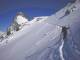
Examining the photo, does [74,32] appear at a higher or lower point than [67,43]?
higher

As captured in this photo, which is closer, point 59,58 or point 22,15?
point 59,58

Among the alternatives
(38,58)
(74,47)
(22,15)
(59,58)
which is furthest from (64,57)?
(22,15)

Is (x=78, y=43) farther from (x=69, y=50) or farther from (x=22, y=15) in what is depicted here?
(x=22, y=15)

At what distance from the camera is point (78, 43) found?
940 centimetres

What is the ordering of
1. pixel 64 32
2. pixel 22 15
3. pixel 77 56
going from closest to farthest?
pixel 77 56, pixel 64 32, pixel 22 15

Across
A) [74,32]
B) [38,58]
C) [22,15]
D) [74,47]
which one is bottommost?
[38,58]

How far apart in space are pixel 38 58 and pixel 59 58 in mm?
2437

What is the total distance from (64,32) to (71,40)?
1.20 metres

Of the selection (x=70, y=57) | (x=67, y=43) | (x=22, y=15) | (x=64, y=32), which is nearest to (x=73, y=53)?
(x=70, y=57)

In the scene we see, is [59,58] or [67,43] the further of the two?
[67,43]

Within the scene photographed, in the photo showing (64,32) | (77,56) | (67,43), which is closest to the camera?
(77,56)

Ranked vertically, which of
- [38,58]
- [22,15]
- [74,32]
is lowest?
[38,58]

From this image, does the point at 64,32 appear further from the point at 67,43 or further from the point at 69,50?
the point at 69,50

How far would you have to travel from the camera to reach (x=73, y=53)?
8.73 m
